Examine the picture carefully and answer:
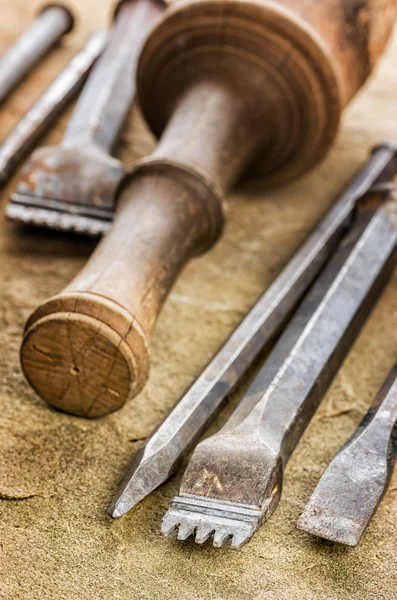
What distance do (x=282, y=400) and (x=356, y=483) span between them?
0.26 meters

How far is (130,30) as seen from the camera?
3.52 m

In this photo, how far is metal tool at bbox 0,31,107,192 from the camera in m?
2.90

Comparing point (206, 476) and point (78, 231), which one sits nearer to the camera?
point (206, 476)

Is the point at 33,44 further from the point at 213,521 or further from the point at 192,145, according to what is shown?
the point at 213,521

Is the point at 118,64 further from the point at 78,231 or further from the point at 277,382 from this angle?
the point at 277,382

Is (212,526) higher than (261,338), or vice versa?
(261,338)

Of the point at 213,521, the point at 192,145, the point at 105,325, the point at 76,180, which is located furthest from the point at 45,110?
the point at 213,521

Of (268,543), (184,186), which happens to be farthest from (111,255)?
(268,543)

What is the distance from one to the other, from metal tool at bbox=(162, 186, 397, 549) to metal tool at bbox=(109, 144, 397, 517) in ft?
0.20

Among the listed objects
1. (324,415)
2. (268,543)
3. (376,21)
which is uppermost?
(376,21)

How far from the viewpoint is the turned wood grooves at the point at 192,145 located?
1.80 m

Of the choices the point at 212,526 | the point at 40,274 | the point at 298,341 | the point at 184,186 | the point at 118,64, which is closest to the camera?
the point at 212,526

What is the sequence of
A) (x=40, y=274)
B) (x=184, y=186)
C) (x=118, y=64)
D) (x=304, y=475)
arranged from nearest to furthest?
1. (x=304, y=475)
2. (x=184, y=186)
3. (x=40, y=274)
4. (x=118, y=64)

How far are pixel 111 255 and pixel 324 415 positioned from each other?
694 millimetres
